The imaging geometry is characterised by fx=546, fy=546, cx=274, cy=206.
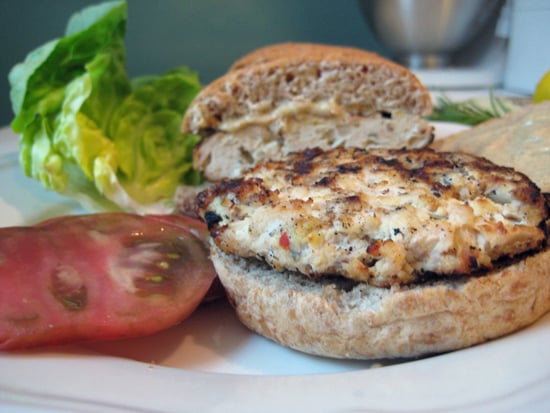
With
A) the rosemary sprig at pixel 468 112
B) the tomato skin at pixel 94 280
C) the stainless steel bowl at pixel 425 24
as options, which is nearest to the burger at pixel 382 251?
the tomato skin at pixel 94 280

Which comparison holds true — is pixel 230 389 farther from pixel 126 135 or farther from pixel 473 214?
pixel 126 135

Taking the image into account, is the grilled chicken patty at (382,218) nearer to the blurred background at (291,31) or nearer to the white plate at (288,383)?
the white plate at (288,383)

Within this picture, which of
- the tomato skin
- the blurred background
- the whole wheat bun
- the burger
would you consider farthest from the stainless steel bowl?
the tomato skin

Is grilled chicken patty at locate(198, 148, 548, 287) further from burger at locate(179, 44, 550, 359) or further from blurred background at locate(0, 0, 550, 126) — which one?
Answer: blurred background at locate(0, 0, 550, 126)

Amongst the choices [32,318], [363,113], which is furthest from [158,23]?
[32,318]

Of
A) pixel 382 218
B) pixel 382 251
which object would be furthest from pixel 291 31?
pixel 382 251

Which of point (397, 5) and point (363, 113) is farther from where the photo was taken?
point (397, 5)
